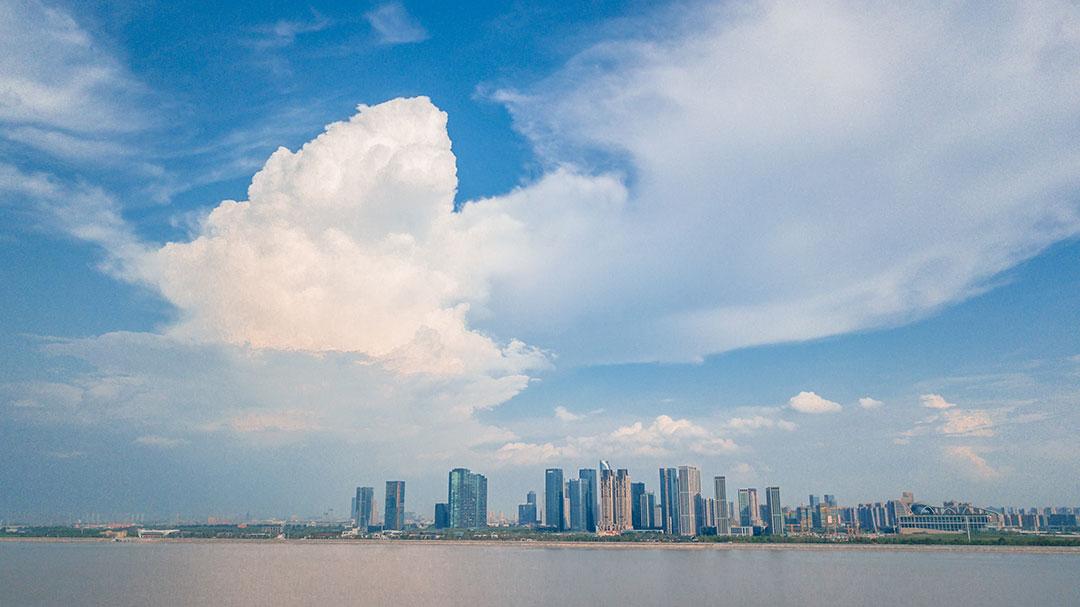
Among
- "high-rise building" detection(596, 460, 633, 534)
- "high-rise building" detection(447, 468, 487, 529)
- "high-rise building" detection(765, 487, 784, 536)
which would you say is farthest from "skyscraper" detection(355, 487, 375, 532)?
"high-rise building" detection(765, 487, 784, 536)

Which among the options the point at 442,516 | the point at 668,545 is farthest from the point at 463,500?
the point at 668,545


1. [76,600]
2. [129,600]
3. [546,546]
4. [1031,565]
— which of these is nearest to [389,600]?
[129,600]

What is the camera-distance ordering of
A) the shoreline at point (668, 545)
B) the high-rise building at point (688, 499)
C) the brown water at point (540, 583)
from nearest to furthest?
the brown water at point (540, 583) → the shoreline at point (668, 545) → the high-rise building at point (688, 499)

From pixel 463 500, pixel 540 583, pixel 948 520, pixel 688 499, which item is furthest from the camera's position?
pixel 463 500

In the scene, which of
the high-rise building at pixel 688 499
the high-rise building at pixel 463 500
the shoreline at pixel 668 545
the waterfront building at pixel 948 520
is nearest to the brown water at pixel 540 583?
the shoreline at pixel 668 545

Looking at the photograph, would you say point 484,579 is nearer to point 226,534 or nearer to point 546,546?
point 546,546

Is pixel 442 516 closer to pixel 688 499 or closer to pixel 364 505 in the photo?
pixel 364 505

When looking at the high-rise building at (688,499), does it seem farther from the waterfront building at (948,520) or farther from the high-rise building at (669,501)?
the waterfront building at (948,520)
